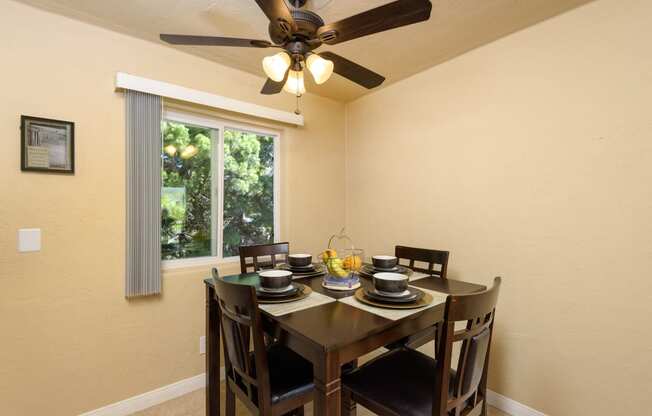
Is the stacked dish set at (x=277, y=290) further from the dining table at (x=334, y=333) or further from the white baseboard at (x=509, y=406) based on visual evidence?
the white baseboard at (x=509, y=406)

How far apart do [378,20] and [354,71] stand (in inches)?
14.3

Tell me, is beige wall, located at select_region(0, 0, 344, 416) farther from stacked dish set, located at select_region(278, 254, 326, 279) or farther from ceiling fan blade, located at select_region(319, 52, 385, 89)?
ceiling fan blade, located at select_region(319, 52, 385, 89)

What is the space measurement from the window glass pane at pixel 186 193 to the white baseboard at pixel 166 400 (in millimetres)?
882

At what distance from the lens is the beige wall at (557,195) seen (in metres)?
1.54

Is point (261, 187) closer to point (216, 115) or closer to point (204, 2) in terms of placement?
point (216, 115)

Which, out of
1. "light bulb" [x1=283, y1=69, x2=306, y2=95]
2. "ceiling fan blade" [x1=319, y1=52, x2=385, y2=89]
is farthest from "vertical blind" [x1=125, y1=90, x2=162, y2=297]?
"ceiling fan blade" [x1=319, y1=52, x2=385, y2=89]

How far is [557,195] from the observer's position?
1777 mm

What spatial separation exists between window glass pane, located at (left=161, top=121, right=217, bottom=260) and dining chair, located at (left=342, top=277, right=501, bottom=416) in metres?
1.54

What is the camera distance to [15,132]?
163 cm

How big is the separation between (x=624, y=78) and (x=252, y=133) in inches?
96.1

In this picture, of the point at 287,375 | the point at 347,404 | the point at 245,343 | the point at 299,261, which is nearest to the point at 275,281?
the point at 245,343

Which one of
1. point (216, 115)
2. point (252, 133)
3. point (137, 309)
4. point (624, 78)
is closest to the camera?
point (624, 78)

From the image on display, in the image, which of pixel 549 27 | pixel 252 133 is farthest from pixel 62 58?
pixel 549 27

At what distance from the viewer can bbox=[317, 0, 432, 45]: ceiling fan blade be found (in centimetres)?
107
